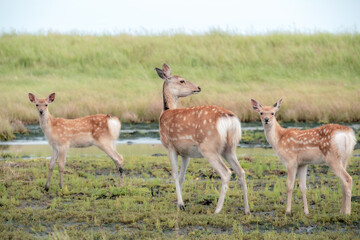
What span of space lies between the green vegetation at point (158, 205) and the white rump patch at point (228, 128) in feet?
3.92

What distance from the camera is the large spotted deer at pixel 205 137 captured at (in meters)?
9.04

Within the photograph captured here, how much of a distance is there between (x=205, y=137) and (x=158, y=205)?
1401mm

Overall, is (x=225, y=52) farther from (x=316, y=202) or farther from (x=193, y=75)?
(x=316, y=202)

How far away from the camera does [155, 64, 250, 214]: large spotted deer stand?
904 centimetres

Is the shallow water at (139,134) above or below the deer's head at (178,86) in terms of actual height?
below

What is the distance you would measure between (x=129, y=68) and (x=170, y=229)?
26.9 meters

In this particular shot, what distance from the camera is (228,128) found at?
29.6ft

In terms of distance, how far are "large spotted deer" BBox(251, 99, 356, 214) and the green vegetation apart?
1.42 ft

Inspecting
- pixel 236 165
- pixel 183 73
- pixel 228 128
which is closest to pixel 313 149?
pixel 236 165

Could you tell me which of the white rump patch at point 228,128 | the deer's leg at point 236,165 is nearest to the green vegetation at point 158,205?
the deer's leg at point 236,165

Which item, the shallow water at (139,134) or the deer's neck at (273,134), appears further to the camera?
the shallow water at (139,134)

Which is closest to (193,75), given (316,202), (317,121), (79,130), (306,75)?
(306,75)

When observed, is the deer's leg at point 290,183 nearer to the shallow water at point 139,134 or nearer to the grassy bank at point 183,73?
the shallow water at point 139,134

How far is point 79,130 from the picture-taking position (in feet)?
39.4
